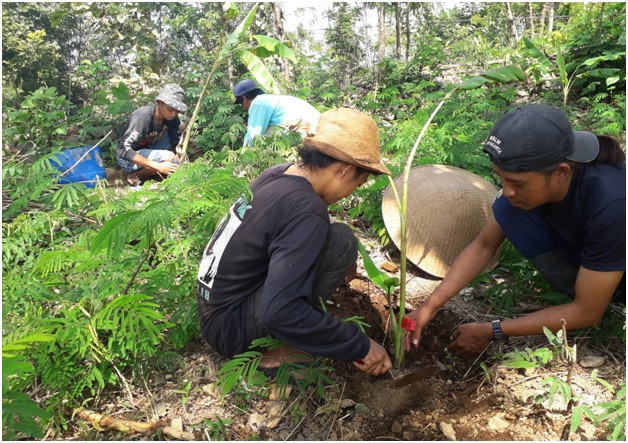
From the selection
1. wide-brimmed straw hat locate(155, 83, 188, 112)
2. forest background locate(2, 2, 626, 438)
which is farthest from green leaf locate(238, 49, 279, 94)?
wide-brimmed straw hat locate(155, 83, 188, 112)

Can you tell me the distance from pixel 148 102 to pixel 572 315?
25.1 feet

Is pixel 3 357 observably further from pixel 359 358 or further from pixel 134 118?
pixel 134 118

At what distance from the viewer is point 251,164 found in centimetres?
305

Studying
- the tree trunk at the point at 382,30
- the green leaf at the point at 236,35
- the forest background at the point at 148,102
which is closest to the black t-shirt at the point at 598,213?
the forest background at the point at 148,102

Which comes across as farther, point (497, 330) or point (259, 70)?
point (259, 70)

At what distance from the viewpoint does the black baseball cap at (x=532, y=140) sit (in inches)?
63.1

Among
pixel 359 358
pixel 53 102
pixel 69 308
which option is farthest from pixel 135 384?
pixel 53 102

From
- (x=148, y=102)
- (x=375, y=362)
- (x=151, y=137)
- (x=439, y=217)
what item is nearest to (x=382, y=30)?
(x=148, y=102)

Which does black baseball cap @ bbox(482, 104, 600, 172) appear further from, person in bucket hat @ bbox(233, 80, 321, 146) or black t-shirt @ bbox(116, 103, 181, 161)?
black t-shirt @ bbox(116, 103, 181, 161)

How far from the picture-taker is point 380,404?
1.86 m

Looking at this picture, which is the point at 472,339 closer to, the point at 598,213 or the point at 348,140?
the point at 598,213

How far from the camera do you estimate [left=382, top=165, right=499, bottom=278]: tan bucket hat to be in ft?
9.73

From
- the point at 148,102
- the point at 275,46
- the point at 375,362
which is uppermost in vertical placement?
the point at 275,46

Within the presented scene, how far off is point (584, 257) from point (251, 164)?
2117mm
